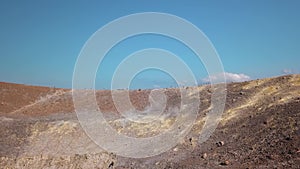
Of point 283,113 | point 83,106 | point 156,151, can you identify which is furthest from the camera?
point 83,106

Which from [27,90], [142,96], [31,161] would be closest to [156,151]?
[31,161]

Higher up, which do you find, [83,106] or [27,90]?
[27,90]

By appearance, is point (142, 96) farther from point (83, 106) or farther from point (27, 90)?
point (27, 90)

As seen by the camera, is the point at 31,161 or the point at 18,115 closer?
the point at 31,161

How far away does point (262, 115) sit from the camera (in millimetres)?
21469

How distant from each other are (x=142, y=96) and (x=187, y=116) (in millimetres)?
9698

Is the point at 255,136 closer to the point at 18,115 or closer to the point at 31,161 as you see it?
the point at 31,161

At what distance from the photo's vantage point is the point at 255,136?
19516 mm

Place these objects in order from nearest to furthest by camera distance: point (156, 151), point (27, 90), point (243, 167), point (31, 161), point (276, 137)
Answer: point (243, 167), point (276, 137), point (156, 151), point (31, 161), point (27, 90)

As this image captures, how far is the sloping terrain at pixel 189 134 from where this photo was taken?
18125 mm

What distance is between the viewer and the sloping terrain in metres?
18.1

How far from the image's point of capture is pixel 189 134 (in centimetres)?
2298

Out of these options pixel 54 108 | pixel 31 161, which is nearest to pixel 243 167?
pixel 31 161

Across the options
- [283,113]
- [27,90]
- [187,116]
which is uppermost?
[27,90]
